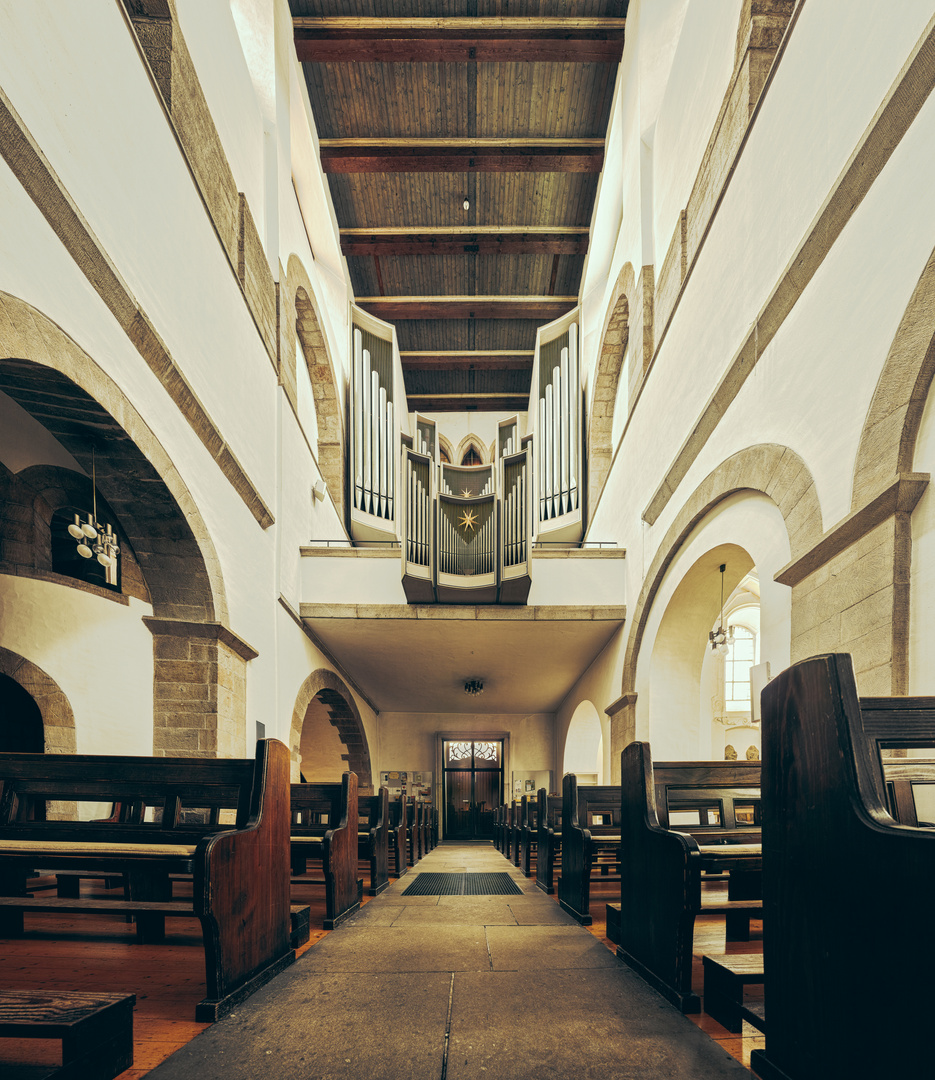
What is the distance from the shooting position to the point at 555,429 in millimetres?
11500

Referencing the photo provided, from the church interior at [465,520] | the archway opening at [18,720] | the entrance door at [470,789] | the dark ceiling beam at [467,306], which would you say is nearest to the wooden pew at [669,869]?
the church interior at [465,520]

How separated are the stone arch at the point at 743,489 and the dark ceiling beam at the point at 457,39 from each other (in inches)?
218

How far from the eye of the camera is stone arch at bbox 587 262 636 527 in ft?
31.8

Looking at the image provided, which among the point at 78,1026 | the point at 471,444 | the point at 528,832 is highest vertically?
the point at 471,444

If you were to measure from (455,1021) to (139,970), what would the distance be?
54.6 inches

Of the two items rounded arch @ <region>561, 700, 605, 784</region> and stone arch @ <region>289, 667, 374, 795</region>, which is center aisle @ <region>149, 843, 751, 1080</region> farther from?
rounded arch @ <region>561, 700, 605, 784</region>

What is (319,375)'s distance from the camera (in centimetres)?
1045

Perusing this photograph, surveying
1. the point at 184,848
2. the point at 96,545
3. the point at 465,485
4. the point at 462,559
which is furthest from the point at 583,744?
the point at 184,848

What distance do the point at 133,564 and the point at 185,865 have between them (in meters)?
6.10

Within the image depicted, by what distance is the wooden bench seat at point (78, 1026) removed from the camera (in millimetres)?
1705

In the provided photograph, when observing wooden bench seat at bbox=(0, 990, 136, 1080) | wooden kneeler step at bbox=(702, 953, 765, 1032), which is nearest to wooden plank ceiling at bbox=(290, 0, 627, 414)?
wooden kneeler step at bbox=(702, 953, 765, 1032)

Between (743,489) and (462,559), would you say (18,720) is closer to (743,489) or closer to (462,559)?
(462,559)

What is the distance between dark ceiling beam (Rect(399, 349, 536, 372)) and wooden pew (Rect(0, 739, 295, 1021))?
455 inches

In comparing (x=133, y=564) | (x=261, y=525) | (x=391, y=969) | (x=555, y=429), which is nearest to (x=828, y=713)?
(x=391, y=969)
